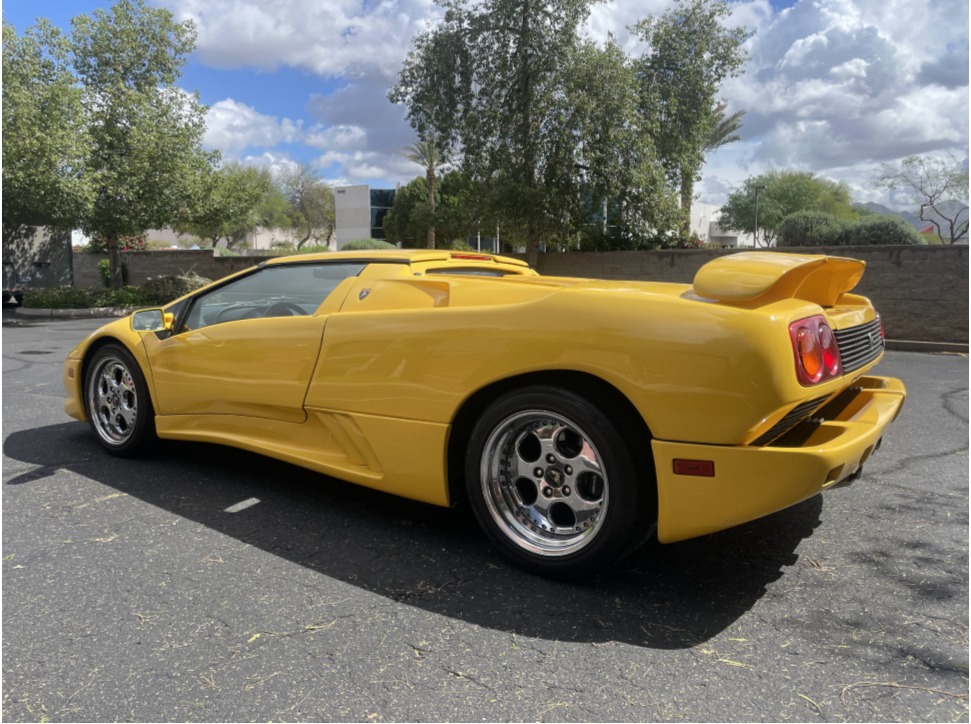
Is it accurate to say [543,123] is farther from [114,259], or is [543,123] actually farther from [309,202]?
[309,202]

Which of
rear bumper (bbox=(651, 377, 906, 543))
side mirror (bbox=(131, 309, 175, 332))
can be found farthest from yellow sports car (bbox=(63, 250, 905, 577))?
side mirror (bbox=(131, 309, 175, 332))

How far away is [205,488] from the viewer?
3.93m

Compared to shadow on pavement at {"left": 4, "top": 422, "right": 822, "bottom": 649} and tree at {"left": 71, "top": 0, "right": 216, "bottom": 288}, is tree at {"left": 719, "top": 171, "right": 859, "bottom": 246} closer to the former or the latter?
tree at {"left": 71, "top": 0, "right": 216, "bottom": 288}

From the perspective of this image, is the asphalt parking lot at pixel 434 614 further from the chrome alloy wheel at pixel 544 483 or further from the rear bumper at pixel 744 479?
the rear bumper at pixel 744 479

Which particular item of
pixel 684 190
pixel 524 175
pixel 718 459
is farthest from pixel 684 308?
pixel 684 190

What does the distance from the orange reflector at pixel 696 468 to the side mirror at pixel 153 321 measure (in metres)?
3.18

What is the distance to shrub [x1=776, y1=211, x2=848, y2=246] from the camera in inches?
664

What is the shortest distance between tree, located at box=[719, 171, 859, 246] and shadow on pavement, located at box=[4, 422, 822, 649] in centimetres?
4946

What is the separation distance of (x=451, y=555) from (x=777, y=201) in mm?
53782

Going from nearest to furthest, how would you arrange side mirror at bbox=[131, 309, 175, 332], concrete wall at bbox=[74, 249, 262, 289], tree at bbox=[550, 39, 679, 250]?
side mirror at bbox=[131, 309, 175, 332]
tree at bbox=[550, 39, 679, 250]
concrete wall at bbox=[74, 249, 262, 289]

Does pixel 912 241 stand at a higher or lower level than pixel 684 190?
lower

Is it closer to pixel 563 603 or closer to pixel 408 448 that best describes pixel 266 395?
pixel 408 448

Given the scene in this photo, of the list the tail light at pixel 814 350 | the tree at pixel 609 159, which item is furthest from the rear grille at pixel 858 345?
the tree at pixel 609 159

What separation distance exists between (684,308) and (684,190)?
20229 mm
